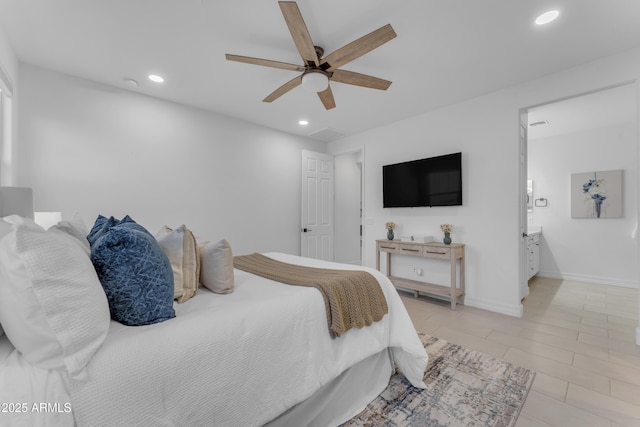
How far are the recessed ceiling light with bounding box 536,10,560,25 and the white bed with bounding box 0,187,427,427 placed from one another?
226cm

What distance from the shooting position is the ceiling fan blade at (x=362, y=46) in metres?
1.65

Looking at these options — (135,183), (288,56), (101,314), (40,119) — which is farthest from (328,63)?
(40,119)

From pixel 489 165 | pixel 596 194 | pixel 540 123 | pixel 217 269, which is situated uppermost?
pixel 540 123

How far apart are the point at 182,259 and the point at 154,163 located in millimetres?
2289

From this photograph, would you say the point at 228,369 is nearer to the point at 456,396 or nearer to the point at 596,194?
the point at 456,396

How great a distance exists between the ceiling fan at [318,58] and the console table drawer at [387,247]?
85.7 inches

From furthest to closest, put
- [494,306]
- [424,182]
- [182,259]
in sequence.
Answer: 1. [424,182]
2. [494,306]
3. [182,259]

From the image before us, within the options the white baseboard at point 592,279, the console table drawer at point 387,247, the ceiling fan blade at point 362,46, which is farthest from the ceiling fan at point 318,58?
the white baseboard at point 592,279

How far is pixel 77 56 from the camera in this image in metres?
2.40

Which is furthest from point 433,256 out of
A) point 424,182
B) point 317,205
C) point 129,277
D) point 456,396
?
point 129,277

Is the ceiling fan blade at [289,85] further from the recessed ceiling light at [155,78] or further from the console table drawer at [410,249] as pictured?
the console table drawer at [410,249]

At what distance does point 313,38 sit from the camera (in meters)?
Result: 2.12

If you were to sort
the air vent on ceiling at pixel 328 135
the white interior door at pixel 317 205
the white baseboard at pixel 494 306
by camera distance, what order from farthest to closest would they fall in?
the white interior door at pixel 317 205 → the air vent on ceiling at pixel 328 135 → the white baseboard at pixel 494 306

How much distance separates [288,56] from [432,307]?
3.23 metres
